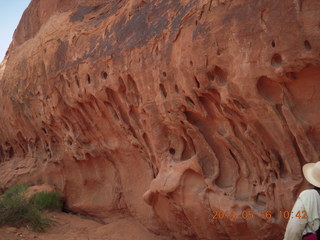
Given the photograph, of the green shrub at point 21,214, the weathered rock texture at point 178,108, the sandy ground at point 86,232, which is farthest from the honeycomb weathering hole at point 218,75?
the green shrub at point 21,214

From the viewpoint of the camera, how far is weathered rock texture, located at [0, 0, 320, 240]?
4.11 m

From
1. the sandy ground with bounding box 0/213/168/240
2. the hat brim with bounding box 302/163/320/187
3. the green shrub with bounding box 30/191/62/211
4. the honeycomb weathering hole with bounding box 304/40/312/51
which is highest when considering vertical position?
the honeycomb weathering hole with bounding box 304/40/312/51

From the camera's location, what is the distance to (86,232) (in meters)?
7.25

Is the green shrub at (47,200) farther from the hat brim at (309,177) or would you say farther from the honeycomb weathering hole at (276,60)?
the hat brim at (309,177)

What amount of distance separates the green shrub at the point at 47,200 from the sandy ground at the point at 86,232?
0.72 metres

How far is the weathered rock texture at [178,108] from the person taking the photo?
4.11 meters

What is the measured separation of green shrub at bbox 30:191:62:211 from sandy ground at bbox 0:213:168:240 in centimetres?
72

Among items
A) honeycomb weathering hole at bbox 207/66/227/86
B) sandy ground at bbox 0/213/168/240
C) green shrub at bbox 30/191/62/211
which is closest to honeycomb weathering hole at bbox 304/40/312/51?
honeycomb weathering hole at bbox 207/66/227/86

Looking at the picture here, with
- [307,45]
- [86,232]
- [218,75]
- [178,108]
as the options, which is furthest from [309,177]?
[86,232]

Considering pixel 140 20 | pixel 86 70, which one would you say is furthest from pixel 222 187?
pixel 86 70

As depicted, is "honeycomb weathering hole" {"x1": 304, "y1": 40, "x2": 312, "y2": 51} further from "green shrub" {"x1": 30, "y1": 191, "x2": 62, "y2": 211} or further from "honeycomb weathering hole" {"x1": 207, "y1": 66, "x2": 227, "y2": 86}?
"green shrub" {"x1": 30, "y1": 191, "x2": 62, "y2": 211}

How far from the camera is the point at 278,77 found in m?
4.05

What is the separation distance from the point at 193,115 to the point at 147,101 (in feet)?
3.08

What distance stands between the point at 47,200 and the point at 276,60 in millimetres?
6333
